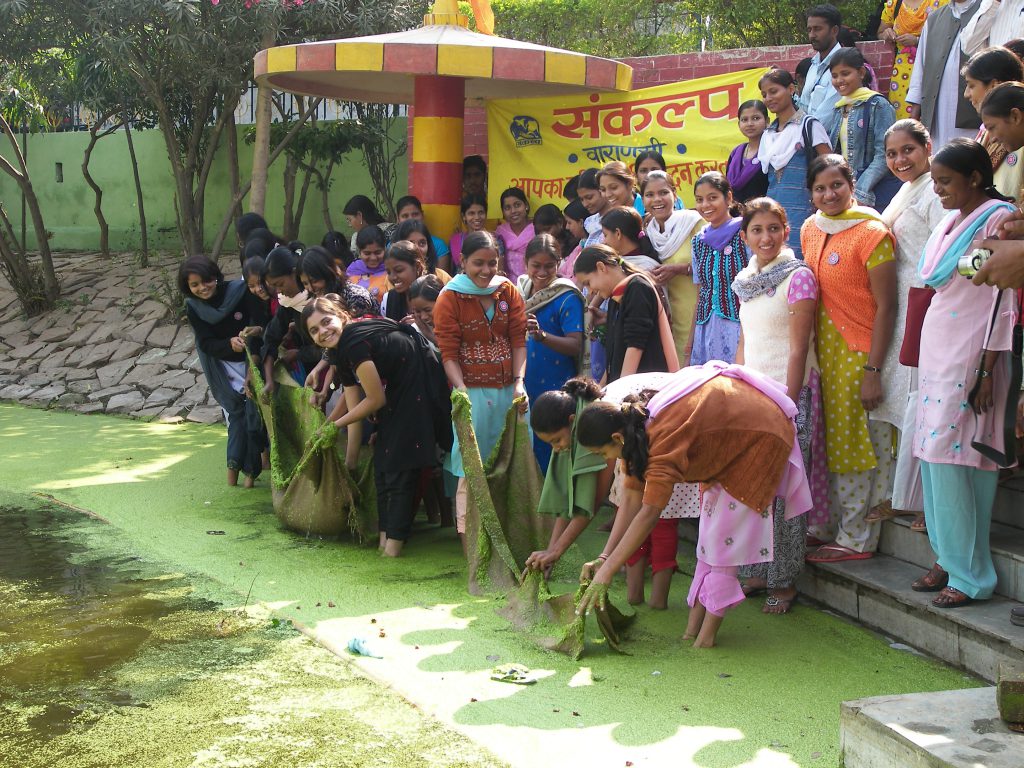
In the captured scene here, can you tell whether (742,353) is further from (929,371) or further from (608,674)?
(608,674)

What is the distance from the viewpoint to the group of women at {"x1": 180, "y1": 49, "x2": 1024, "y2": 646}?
13.0ft

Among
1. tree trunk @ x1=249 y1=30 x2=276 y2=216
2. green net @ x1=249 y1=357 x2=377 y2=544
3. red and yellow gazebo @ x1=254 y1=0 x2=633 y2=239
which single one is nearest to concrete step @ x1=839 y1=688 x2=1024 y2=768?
green net @ x1=249 y1=357 x2=377 y2=544

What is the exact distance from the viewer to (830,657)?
4.04 m

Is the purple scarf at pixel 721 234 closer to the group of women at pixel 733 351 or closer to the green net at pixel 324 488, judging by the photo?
the group of women at pixel 733 351

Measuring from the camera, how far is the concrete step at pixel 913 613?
3.72m

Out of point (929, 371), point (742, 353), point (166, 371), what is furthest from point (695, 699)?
point (166, 371)

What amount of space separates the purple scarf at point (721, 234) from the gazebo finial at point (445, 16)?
9.87 ft

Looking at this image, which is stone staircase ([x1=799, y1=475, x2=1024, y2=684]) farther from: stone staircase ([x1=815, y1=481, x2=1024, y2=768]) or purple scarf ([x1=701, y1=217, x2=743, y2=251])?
purple scarf ([x1=701, y1=217, x2=743, y2=251])

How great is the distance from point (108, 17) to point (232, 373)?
5104 mm

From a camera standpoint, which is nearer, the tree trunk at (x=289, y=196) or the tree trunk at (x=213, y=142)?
the tree trunk at (x=213, y=142)

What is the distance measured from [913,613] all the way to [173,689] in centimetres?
257

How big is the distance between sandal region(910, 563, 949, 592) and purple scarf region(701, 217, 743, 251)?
1.80 meters

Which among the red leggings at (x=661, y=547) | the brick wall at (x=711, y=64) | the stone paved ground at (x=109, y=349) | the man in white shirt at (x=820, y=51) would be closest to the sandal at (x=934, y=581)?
the red leggings at (x=661, y=547)

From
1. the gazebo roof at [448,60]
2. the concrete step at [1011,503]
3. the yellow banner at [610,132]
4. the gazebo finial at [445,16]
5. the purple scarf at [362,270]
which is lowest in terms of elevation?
the concrete step at [1011,503]
